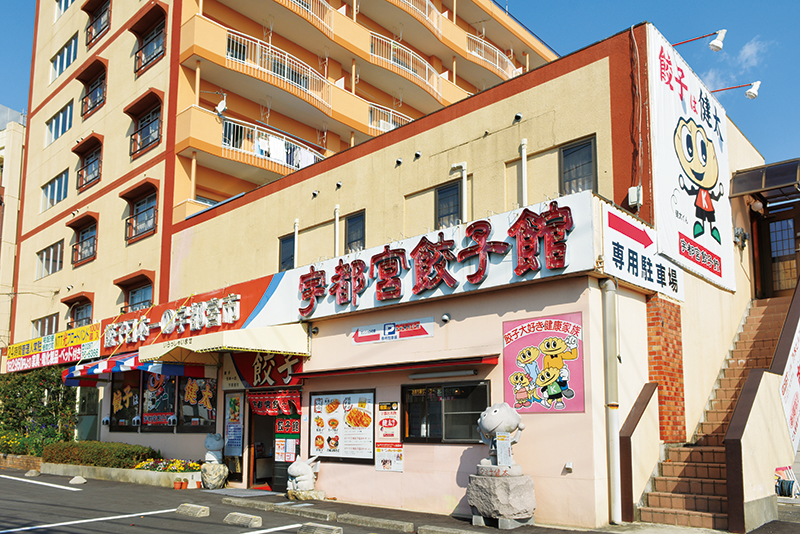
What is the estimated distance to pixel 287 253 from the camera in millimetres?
18234

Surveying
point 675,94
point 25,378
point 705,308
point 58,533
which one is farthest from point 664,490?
point 25,378

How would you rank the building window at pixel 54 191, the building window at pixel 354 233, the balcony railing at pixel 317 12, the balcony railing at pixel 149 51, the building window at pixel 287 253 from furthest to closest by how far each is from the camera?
the building window at pixel 54 191, the balcony railing at pixel 317 12, the balcony railing at pixel 149 51, the building window at pixel 287 253, the building window at pixel 354 233

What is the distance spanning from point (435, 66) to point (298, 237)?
18.5 m

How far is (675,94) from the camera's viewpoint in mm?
12945

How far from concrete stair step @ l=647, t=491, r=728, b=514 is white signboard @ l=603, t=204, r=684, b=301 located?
342 centimetres

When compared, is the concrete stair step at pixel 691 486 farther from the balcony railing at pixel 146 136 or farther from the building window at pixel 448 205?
the balcony railing at pixel 146 136

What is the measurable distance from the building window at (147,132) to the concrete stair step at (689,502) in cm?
2009

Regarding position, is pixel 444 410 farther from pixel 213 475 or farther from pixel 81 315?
pixel 81 315

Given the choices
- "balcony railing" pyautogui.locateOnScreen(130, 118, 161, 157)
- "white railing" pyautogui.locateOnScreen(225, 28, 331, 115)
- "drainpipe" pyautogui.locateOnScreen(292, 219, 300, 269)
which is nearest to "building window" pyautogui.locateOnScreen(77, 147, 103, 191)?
"balcony railing" pyautogui.locateOnScreen(130, 118, 161, 157)

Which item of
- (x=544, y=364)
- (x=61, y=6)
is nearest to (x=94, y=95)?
(x=61, y=6)

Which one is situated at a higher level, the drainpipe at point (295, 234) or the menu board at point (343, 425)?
the drainpipe at point (295, 234)

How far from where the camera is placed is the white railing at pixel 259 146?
2361cm

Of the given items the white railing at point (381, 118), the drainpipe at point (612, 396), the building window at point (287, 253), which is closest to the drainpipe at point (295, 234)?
the building window at point (287, 253)

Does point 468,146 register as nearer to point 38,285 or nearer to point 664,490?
point 664,490
